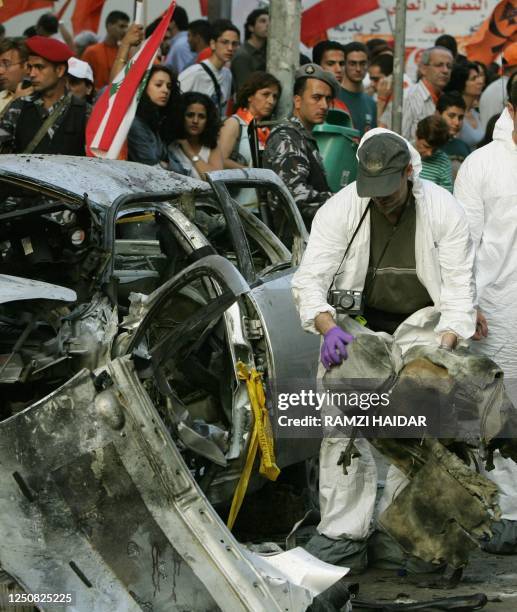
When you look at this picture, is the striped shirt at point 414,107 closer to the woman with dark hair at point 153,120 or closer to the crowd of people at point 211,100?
the crowd of people at point 211,100

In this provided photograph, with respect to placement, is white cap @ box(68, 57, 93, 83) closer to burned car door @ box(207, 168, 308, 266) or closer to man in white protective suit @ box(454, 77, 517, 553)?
burned car door @ box(207, 168, 308, 266)

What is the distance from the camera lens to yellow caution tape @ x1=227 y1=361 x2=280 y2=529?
5.86 meters

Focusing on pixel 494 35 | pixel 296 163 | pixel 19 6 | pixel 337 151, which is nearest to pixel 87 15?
pixel 19 6

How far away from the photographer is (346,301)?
19.7 feet

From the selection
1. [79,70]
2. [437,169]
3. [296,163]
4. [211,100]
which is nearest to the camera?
[296,163]

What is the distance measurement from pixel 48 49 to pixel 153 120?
919mm

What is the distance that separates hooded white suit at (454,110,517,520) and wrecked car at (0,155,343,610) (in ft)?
3.28

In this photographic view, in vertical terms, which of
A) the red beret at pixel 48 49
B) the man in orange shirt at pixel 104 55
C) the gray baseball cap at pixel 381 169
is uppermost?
the gray baseball cap at pixel 381 169

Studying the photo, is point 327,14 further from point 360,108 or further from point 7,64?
point 7,64

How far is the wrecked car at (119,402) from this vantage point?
15.3 feet

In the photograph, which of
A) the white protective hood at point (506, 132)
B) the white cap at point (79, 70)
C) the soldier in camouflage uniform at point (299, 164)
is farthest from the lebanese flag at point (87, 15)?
the white protective hood at point (506, 132)

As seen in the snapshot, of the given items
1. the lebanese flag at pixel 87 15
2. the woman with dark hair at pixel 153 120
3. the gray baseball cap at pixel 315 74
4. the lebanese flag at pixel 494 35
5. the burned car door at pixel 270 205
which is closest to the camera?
the burned car door at pixel 270 205

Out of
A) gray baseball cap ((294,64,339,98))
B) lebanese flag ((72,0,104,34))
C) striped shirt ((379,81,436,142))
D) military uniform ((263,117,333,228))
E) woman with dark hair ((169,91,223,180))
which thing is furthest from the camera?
lebanese flag ((72,0,104,34))

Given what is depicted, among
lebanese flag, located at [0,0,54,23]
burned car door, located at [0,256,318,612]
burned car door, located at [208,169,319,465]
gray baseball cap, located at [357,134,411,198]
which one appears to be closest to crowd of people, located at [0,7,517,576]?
gray baseball cap, located at [357,134,411,198]
